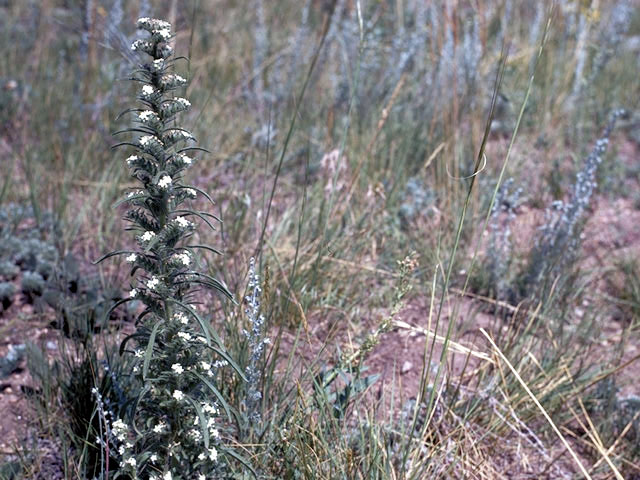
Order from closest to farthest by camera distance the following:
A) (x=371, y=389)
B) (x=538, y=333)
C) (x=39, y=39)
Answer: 1. (x=371, y=389)
2. (x=538, y=333)
3. (x=39, y=39)

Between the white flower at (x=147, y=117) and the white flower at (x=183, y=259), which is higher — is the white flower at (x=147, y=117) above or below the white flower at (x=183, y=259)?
above

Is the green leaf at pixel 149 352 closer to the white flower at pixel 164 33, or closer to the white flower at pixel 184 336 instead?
the white flower at pixel 184 336

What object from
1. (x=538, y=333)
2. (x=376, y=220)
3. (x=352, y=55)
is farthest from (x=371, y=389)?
(x=352, y=55)

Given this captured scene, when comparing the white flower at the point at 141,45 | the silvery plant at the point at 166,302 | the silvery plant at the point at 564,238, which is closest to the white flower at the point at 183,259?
the silvery plant at the point at 166,302

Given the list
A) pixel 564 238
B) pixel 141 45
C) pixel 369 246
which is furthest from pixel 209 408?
pixel 564 238

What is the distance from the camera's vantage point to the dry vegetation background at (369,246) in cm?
212

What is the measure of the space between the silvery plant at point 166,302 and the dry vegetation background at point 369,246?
25 cm

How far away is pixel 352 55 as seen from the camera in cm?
490

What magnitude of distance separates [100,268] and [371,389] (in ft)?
4.22

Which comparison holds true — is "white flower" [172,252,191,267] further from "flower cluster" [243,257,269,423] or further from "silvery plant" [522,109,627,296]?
"silvery plant" [522,109,627,296]

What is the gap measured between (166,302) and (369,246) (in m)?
1.79

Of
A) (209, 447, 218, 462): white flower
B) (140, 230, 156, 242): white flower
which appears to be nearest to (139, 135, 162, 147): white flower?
(140, 230, 156, 242): white flower

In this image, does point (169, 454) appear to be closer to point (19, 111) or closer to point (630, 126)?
point (19, 111)

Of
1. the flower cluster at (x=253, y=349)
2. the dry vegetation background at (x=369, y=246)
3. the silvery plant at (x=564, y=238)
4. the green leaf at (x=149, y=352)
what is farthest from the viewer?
the silvery plant at (x=564, y=238)
